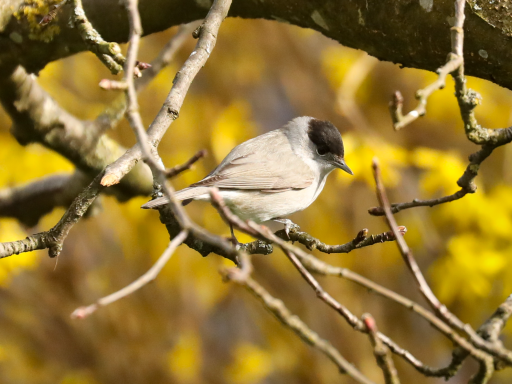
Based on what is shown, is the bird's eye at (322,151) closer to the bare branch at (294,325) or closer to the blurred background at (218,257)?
the blurred background at (218,257)

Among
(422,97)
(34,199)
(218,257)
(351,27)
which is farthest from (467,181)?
(218,257)

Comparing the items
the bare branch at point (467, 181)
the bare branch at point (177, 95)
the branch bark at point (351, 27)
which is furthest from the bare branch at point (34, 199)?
the bare branch at point (467, 181)

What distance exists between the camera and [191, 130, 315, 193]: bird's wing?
3.13 metres

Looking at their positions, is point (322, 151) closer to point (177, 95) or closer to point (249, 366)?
point (177, 95)

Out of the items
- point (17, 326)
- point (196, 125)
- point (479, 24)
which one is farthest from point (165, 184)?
point (17, 326)

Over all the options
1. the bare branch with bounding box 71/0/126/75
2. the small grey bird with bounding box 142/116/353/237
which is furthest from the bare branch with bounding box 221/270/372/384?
the small grey bird with bounding box 142/116/353/237

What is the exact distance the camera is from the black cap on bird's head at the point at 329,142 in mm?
3375

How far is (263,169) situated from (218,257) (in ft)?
6.35

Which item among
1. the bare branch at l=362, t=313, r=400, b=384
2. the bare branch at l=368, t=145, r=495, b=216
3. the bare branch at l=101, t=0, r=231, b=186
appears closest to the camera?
the bare branch at l=362, t=313, r=400, b=384

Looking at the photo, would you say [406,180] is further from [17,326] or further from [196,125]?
[17,326]

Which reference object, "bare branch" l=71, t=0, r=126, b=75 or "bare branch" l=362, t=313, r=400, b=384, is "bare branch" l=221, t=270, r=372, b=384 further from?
"bare branch" l=71, t=0, r=126, b=75

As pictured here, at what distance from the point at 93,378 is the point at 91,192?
3.68 meters

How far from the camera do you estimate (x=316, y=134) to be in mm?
3477

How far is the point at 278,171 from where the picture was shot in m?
3.34
